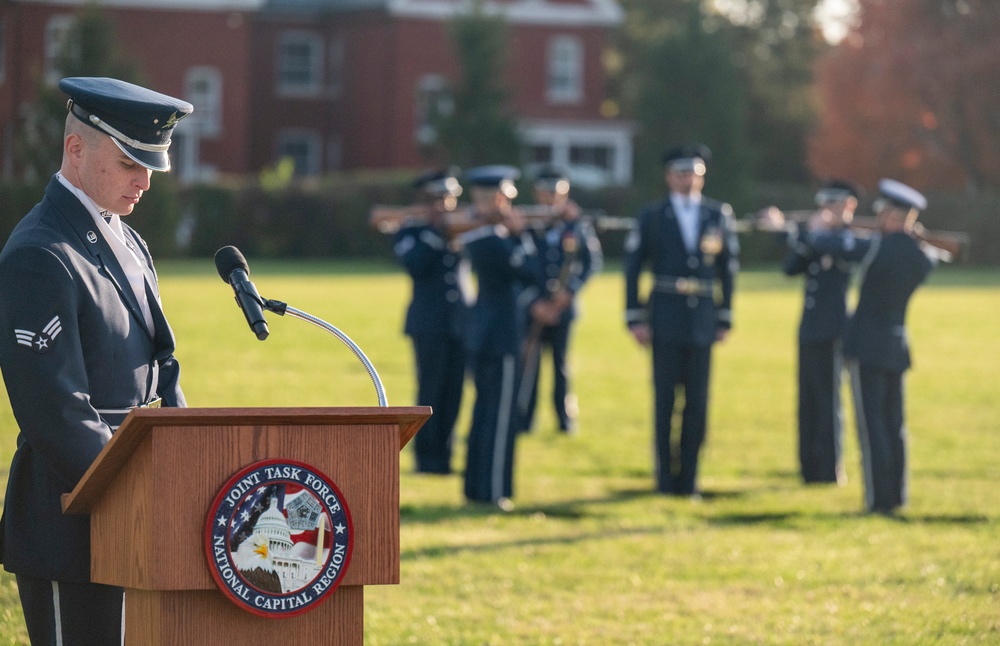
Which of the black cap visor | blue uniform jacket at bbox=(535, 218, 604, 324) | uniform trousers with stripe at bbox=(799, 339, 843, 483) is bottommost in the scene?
uniform trousers with stripe at bbox=(799, 339, 843, 483)

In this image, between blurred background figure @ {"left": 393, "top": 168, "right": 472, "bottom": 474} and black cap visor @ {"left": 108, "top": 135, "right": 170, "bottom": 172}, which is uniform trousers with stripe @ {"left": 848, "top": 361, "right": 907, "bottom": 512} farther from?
black cap visor @ {"left": 108, "top": 135, "right": 170, "bottom": 172}

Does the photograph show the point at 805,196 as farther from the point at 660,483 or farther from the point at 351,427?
the point at 351,427

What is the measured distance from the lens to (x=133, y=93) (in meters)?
4.08

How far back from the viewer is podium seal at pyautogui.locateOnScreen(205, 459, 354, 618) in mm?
3629

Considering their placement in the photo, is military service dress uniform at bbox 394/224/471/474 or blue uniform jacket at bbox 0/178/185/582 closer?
blue uniform jacket at bbox 0/178/185/582

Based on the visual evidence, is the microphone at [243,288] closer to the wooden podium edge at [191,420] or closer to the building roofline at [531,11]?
the wooden podium edge at [191,420]

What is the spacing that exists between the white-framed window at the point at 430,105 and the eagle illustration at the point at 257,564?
43876 millimetres

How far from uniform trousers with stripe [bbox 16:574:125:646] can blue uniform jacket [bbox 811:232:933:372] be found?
6956mm

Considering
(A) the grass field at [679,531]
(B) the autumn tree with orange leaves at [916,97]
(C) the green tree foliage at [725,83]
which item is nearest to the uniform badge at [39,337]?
(A) the grass field at [679,531]

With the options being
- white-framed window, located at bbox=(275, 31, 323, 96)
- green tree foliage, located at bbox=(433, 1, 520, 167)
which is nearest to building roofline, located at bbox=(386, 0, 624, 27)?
white-framed window, located at bbox=(275, 31, 323, 96)

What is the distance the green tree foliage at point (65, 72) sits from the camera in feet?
127

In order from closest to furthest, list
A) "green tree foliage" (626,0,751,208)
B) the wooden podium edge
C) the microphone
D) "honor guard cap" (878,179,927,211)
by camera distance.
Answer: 1. the wooden podium edge
2. the microphone
3. "honor guard cap" (878,179,927,211)
4. "green tree foliage" (626,0,751,208)

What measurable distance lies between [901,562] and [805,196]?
133 feet

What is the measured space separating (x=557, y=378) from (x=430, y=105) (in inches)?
1339
